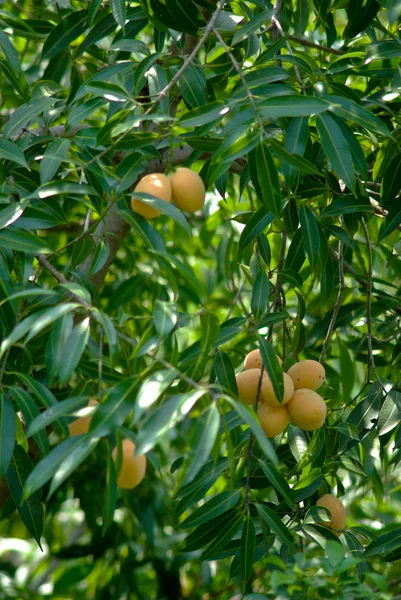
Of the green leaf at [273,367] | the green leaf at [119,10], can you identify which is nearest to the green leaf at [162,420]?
the green leaf at [273,367]

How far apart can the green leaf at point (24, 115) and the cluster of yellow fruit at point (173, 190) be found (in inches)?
9.3

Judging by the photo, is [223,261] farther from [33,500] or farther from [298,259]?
[33,500]

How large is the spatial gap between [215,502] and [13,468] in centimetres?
28

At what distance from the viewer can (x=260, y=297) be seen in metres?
1.25

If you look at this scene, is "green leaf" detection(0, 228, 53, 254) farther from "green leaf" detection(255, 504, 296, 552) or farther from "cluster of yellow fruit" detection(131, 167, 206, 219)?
"green leaf" detection(255, 504, 296, 552)

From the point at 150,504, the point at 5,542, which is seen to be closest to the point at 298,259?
the point at 150,504

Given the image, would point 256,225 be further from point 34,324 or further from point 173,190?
point 34,324

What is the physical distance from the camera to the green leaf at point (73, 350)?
875 millimetres

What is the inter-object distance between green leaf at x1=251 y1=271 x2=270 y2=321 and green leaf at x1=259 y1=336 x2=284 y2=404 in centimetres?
11

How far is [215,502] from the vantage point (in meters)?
1.16

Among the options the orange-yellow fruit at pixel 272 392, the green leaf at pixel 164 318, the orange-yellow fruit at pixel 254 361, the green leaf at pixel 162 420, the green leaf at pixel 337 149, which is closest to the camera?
the green leaf at pixel 162 420

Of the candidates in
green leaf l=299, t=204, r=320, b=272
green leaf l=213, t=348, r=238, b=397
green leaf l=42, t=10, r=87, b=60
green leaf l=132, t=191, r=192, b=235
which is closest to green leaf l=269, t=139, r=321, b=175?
green leaf l=132, t=191, r=192, b=235

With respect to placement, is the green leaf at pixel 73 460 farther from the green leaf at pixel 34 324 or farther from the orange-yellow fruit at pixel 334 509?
the orange-yellow fruit at pixel 334 509

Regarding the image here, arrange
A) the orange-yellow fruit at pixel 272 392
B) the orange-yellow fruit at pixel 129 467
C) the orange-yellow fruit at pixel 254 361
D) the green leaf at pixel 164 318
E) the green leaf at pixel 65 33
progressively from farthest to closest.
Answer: the green leaf at pixel 65 33 → the orange-yellow fruit at pixel 254 361 → the orange-yellow fruit at pixel 272 392 → the orange-yellow fruit at pixel 129 467 → the green leaf at pixel 164 318
